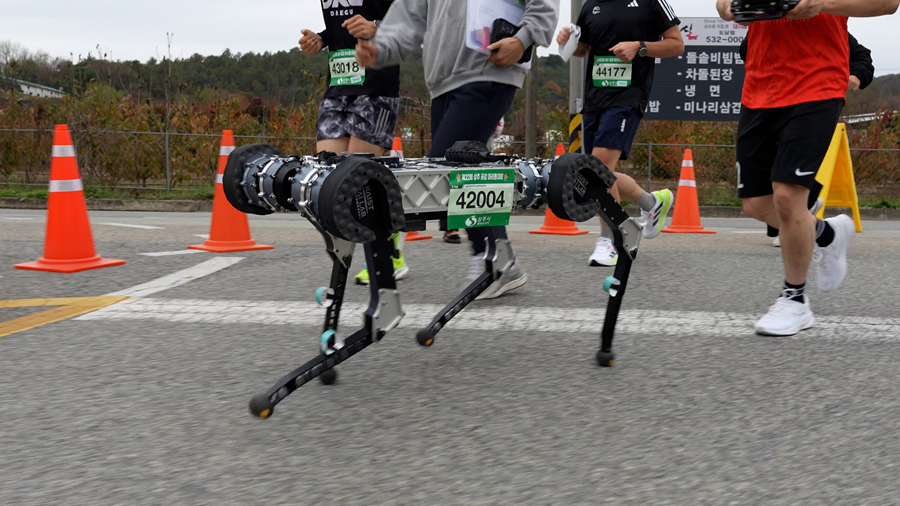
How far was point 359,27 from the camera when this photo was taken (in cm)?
372

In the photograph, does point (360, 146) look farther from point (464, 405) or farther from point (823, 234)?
point (464, 405)

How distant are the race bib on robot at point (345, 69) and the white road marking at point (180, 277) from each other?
4.38ft

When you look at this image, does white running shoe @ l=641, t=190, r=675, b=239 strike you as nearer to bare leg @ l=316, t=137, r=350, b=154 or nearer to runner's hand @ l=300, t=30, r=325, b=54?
bare leg @ l=316, t=137, r=350, b=154

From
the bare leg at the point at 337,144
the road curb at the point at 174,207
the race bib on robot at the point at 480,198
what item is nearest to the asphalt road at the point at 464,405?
the race bib on robot at the point at 480,198

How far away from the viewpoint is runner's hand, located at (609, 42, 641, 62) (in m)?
5.61

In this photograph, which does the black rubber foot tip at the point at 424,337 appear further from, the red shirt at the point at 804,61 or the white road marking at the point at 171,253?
the white road marking at the point at 171,253

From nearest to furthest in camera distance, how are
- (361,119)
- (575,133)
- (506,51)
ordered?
(506,51)
(361,119)
(575,133)

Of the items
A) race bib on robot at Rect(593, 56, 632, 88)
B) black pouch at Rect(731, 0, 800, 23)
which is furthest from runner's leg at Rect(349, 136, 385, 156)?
black pouch at Rect(731, 0, 800, 23)

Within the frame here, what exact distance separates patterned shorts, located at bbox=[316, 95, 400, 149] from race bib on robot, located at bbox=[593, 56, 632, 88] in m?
1.55

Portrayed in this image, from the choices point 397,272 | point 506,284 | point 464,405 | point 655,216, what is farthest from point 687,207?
point 464,405

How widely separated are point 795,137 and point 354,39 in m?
2.61

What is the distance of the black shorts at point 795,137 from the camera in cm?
341

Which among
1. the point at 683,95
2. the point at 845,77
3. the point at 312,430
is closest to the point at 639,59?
the point at 845,77

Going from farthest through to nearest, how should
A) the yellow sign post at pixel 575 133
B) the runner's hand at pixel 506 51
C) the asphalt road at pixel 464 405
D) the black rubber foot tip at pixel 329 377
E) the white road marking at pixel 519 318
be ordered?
1. the yellow sign post at pixel 575 133
2. the runner's hand at pixel 506 51
3. the white road marking at pixel 519 318
4. the black rubber foot tip at pixel 329 377
5. the asphalt road at pixel 464 405
